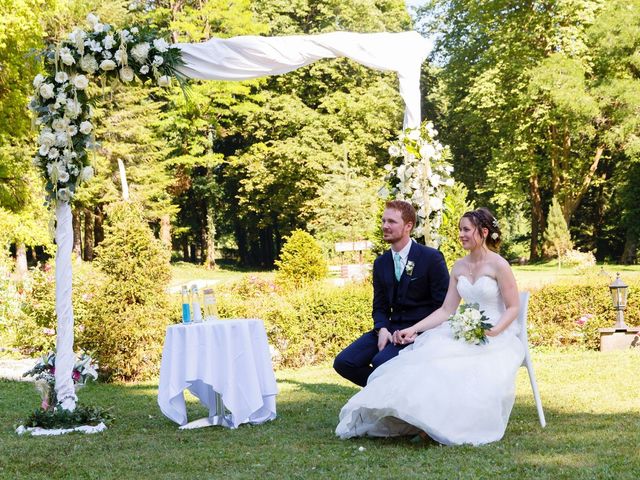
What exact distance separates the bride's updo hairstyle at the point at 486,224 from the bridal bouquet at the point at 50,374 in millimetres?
3866

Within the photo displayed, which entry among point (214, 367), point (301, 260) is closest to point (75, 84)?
point (214, 367)

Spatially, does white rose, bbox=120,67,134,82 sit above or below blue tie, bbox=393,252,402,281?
above

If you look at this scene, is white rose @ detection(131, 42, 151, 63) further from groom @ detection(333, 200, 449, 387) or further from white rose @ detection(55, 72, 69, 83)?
groom @ detection(333, 200, 449, 387)

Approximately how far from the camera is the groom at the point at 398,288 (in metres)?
6.57

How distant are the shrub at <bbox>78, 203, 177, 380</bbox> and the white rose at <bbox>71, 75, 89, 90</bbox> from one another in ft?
13.6

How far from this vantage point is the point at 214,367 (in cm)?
716

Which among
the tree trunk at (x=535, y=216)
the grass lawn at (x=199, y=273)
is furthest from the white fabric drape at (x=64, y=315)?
the tree trunk at (x=535, y=216)

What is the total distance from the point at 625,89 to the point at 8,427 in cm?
2608

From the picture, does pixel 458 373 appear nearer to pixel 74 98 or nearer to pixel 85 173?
pixel 85 173

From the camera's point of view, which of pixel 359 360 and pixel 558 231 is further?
pixel 558 231

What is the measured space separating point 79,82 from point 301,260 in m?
13.8

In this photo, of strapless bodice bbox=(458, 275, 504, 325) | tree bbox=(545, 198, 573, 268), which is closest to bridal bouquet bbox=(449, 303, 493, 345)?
strapless bodice bbox=(458, 275, 504, 325)

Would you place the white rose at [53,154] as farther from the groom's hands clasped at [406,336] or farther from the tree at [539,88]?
the tree at [539,88]

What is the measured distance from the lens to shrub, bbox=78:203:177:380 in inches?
442
